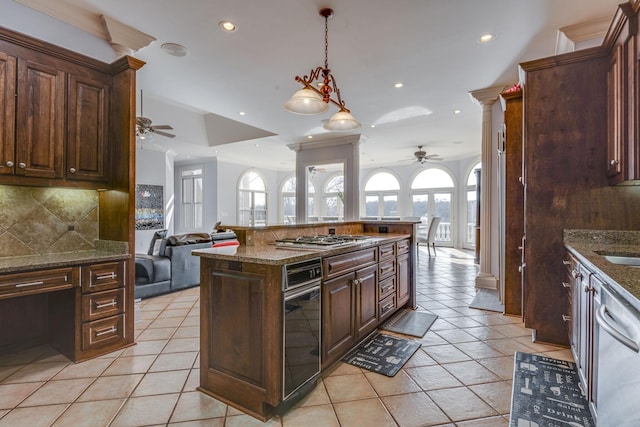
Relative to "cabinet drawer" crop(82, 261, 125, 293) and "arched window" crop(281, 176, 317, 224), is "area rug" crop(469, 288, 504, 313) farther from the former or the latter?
"arched window" crop(281, 176, 317, 224)

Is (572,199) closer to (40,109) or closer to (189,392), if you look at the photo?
(189,392)

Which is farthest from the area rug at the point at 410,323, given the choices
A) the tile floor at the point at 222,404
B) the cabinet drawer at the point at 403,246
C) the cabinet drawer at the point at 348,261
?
the cabinet drawer at the point at 348,261

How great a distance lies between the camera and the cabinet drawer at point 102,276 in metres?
2.39

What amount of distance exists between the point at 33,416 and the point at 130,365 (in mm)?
623

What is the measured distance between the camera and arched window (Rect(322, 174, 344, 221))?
11.8 metres

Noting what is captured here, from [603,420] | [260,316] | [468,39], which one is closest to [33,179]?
[260,316]

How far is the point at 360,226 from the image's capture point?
3895 millimetres

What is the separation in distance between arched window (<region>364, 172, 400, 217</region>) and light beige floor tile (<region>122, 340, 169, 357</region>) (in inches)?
354

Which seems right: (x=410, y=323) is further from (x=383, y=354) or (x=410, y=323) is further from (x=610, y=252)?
(x=610, y=252)

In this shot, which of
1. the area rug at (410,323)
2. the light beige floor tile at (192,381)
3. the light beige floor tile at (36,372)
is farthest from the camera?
the area rug at (410,323)

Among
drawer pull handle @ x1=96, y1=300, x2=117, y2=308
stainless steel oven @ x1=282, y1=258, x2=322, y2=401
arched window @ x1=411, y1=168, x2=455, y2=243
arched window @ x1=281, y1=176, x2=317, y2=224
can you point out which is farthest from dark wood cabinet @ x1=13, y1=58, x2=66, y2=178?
arched window @ x1=411, y1=168, x2=455, y2=243

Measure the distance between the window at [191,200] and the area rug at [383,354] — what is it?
7.79 metres

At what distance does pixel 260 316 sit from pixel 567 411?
183 centimetres

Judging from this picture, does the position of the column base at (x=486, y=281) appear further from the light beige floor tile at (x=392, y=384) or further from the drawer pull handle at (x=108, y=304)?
the drawer pull handle at (x=108, y=304)
